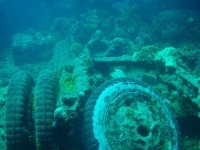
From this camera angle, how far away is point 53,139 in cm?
350

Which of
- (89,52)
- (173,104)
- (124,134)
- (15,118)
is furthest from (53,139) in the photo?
(89,52)

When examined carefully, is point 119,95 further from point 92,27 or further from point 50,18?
point 50,18

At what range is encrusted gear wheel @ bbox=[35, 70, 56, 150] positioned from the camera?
344 centimetres

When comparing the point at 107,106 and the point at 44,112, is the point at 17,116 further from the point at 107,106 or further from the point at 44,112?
the point at 107,106

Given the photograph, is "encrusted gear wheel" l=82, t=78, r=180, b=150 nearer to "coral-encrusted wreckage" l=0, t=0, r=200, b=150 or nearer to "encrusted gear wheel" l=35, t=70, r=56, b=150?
"coral-encrusted wreckage" l=0, t=0, r=200, b=150

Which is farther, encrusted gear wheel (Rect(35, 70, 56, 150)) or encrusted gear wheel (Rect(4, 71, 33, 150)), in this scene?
encrusted gear wheel (Rect(4, 71, 33, 150))

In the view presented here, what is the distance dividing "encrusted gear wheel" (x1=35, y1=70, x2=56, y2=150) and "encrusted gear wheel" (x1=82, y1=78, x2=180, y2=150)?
0.70 m

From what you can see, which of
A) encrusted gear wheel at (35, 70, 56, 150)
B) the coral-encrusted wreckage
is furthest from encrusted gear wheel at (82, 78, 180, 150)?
encrusted gear wheel at (35, 70, 56, 150)

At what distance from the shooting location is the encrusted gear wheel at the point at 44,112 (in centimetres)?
344

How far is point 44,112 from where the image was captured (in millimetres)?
3652

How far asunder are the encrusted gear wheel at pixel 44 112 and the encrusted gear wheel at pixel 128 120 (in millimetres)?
700

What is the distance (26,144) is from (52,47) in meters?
13.8

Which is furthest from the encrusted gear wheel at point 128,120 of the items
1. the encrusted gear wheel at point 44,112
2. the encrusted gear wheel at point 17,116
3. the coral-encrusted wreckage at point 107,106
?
the encrusted gear wheel at point 17,116

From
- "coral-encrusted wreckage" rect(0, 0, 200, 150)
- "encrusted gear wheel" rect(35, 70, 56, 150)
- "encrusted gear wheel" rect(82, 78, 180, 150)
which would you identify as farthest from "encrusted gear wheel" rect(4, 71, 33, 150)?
"encrusted gear wheel" rect(82, 78, 180, 150)
